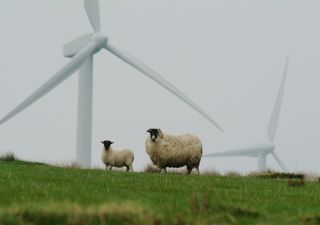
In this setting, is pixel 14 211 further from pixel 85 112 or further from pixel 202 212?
pixel 85 112

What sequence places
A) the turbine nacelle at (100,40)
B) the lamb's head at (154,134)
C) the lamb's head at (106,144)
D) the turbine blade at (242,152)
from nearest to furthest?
the lamb's head at (154,134) < the lamb's head at (106,144) < the turbine nacelle at (100,40) < the turbine blade at (242,152)

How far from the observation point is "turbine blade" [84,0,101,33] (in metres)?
42.6

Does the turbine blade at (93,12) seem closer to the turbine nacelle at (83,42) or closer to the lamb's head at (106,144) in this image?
the turbine nacelle at (83,42)

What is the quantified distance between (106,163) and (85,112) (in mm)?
9246

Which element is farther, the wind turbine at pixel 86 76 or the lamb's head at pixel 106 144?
the wind turbine at pixel 86 76

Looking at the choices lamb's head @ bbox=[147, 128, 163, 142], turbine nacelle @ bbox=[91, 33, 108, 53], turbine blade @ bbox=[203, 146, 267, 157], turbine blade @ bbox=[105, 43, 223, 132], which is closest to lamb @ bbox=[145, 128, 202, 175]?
lamb's head @ bbox=[147, 128, 163, 142]

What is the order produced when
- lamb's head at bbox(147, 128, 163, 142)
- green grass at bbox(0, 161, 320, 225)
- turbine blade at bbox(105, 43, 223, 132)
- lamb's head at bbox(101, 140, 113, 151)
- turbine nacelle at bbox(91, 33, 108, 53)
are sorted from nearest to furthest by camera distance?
1. green grass at bbox(0, 161, 320, 225)
2. lamb's head at bbox(147, 128, 163, 142)
3. lamb's head at bbox(101, 140, 113, 151)
4. turbine blade at bbox(105, 43, 223, 132)
5. turbine nacelle at bbox(91, 33, 108, 53)

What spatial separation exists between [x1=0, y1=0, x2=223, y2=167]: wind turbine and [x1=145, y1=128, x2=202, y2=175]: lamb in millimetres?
9327

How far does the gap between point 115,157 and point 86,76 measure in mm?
10154

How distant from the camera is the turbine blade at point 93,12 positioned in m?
42.6

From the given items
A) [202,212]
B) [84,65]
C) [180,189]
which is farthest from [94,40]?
[202,212]

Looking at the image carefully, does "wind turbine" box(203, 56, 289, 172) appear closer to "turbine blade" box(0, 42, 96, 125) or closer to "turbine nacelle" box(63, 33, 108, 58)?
"turbine nacelle" box(63, 33, 108, 58)

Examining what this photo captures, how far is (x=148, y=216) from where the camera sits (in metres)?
7.60

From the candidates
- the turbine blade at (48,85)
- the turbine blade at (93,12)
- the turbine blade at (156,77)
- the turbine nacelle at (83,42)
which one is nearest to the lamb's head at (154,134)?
the turbine blade at (156,77)
